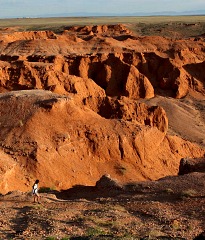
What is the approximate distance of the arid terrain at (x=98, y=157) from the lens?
46.2 feet

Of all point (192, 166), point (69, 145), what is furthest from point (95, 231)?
point (69, 145)

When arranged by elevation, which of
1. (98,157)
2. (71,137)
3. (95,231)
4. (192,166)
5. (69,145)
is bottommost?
(98,157)

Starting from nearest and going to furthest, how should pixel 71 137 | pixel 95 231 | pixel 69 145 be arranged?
pixel 95 231, pixel 69 145, pixel 71 137

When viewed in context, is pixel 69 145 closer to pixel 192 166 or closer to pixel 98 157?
pixel 98 157

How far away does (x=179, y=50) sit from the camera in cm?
6134

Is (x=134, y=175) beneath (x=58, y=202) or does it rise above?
beneath

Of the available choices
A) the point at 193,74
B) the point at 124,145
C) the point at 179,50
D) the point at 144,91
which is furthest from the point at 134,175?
the point at 179,50

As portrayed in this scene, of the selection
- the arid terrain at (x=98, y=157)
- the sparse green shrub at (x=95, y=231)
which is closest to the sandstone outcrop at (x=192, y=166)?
the arid terrain at (x=98, y=157)

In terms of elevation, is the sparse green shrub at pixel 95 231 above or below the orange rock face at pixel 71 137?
above

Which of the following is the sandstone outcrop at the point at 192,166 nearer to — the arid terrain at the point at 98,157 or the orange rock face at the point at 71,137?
the arid terrain at the point at 98,157

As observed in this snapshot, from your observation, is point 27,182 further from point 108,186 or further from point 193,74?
point 193,74

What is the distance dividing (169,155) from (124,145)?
148 inches

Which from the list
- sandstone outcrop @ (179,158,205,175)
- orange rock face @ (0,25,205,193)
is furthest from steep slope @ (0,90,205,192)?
sandstone outcrop @ (179,158,205,175)

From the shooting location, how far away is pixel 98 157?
25016 mm
